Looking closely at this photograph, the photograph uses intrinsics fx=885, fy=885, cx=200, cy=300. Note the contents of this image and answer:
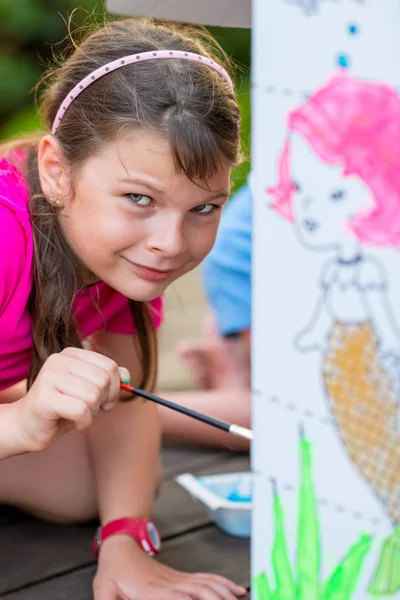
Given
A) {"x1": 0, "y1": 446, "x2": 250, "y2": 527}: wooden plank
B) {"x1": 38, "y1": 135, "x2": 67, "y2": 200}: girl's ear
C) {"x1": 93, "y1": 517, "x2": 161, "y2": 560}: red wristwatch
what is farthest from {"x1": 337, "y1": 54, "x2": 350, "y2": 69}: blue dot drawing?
{"x1": 0, "y1": 446, "x2": 250, "y2": 527}: wooden plank

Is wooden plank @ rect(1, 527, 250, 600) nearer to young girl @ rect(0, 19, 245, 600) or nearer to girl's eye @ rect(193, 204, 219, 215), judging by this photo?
young girl @ rect(0, 19, 245, 600)

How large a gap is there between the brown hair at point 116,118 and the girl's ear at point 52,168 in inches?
0.6

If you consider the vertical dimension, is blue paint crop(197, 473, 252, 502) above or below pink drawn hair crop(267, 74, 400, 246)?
below

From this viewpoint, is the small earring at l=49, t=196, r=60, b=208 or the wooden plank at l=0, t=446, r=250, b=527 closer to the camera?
the small earring at l=49, t=196, r=60, b=208

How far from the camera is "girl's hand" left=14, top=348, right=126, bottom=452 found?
0.94 m

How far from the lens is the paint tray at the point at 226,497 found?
1.38 m

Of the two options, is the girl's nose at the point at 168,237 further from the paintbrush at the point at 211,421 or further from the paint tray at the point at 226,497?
the paint tray at the point at 226,497

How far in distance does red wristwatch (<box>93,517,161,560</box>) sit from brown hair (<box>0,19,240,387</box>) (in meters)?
0.25

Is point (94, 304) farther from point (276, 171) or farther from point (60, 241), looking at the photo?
point (276, 171)

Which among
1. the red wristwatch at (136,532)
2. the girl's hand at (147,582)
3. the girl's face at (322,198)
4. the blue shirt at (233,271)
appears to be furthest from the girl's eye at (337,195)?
the blue shirt at (233,271)

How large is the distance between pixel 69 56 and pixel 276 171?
0.65 meters

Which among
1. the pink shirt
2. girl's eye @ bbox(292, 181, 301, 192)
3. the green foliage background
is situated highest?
the green foliage background

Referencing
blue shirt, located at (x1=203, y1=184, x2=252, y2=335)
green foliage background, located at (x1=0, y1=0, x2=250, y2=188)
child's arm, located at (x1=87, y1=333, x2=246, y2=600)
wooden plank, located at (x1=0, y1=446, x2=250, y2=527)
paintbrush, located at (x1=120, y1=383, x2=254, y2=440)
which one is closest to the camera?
paintbrush, located at (x1=120, y1=383, x2=254, y2=440)

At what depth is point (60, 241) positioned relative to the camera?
1196 millimetres
